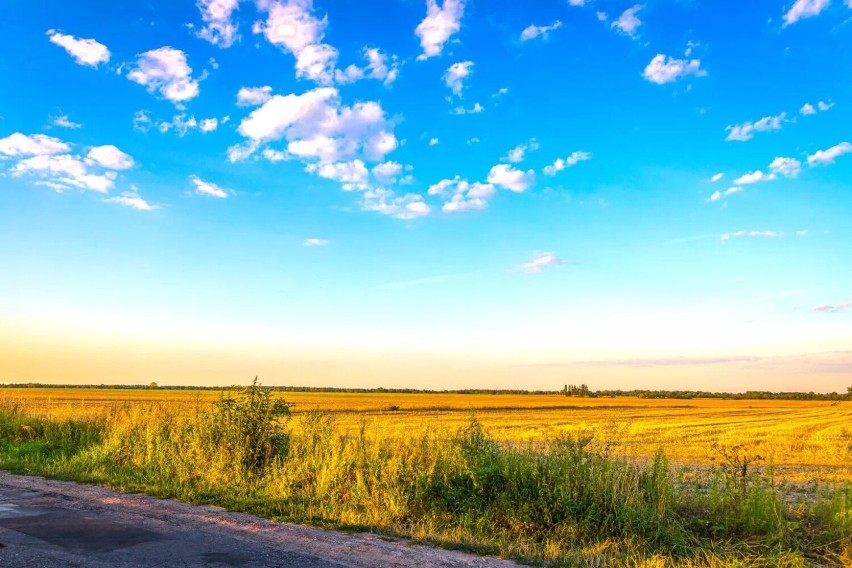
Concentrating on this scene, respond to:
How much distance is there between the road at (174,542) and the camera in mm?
6910

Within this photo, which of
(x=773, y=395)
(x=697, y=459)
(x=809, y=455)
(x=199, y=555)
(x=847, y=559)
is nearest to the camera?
(x=199, y=555)

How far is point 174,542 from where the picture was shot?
7719 mm

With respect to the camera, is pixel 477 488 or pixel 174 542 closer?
pixel 174 542

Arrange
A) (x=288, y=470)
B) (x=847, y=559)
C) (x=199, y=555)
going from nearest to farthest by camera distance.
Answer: (x=199, y=555) < (x=847, y=559) < (x=288, y=470)

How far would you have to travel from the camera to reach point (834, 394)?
175625 mm

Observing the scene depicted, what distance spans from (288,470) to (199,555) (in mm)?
4647

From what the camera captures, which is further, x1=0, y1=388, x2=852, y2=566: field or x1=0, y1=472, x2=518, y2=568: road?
x1=0, y1=388, x2=852, y2=566: field

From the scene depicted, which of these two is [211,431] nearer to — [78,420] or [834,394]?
[78,420]

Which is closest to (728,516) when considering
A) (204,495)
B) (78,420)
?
→ (204,495)

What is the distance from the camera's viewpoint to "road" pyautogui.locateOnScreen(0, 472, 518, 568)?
691cm

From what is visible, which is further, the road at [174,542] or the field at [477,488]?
the field at [477,488]

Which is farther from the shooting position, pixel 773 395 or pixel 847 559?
A: pixel 773 395

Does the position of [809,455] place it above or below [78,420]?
below

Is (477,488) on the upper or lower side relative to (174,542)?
upper
